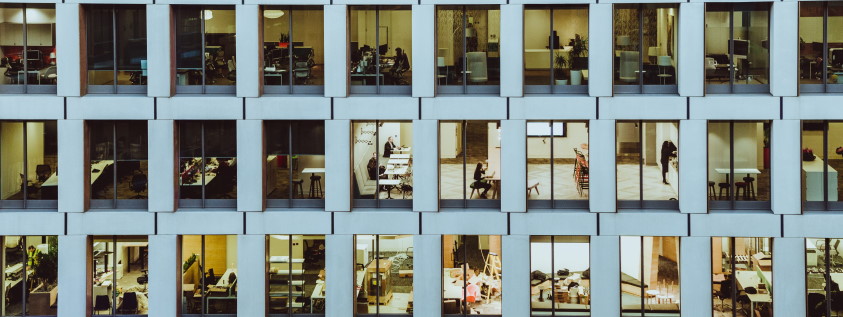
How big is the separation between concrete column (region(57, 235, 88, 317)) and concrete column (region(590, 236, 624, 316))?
1587cm

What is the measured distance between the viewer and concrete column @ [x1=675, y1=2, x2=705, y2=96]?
35562mm

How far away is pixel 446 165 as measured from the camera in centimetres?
3675

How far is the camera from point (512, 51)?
36.0 metres

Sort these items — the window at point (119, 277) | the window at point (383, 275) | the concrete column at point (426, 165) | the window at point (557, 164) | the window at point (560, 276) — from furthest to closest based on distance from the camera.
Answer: the window at point (119, 277), the window at point (383, 275), the window at point (560, 276), the concrete column at point (426, 165), the window at point (557, 164)

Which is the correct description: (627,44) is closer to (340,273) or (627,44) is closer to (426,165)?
(426,165)

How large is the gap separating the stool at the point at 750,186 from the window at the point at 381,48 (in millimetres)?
10820

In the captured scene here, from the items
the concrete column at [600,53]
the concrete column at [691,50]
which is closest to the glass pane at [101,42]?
the concrete column at [600,53]

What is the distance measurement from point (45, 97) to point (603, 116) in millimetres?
17262

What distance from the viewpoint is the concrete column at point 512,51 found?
1416 inches

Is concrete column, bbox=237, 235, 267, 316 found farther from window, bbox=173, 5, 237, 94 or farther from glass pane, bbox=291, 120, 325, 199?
window, bbox=173, 5, 237, 94

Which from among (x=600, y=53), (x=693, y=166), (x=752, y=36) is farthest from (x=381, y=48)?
(x=752, y=36)

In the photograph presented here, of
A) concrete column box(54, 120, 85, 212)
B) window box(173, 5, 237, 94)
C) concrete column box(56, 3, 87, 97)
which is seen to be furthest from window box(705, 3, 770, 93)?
concrete column box(54, 120, 85, 212)

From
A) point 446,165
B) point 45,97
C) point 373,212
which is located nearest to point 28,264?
point 45,97

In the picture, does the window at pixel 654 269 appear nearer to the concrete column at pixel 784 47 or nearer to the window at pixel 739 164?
the window at pixel 739 164
